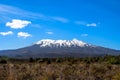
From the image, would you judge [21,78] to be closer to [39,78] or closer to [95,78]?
[39,78]

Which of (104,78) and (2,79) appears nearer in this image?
(2,79)

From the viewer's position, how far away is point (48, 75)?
16812 mm

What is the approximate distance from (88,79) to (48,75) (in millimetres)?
2011

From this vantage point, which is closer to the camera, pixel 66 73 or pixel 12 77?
pixel 12 77

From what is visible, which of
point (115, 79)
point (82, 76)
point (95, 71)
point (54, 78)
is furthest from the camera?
point (95, 71)

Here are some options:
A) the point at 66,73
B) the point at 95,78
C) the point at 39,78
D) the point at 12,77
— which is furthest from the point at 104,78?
the point at 12,77

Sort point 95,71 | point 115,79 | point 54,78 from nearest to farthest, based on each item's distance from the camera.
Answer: point 115,79
point 54,78
point 95,71

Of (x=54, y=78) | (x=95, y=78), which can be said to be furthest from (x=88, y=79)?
(x=54, y=78)

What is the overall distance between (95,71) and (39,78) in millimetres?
4955

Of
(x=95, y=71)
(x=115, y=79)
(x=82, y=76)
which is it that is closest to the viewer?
(x=115, y=79)

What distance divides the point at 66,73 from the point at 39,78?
2395 mm

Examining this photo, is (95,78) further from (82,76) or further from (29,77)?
(29,77)

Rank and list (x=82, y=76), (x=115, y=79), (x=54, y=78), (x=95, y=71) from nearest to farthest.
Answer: (x=115, y=79)
(x=54, y=78)
(x=82, y=76)
(x=95, y=71)

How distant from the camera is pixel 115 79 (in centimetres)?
1558
